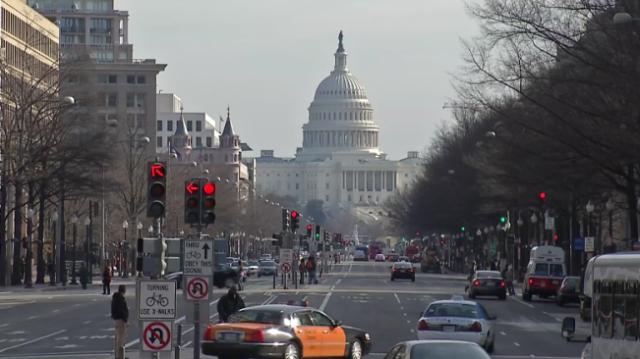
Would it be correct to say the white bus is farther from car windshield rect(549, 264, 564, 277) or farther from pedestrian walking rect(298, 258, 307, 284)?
pedestrian walking rect(298, 258, 307, 284)

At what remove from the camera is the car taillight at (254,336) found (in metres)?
30.9

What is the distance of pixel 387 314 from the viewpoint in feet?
182

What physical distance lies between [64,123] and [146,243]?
2134 inches

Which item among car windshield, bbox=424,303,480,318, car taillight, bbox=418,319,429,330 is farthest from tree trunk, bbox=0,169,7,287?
car taillight, bbox=418,319,429,330

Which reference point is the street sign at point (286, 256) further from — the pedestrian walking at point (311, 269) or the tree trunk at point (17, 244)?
the tree trunk at point (17, 244)

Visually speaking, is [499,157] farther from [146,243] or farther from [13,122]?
[146,243]

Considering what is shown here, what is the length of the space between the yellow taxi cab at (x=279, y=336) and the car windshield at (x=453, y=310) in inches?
92.9

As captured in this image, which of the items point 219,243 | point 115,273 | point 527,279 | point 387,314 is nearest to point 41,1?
point 115,273

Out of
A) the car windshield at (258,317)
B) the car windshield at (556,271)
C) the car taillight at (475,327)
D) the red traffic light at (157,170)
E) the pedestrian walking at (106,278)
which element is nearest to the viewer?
the red traffic light at (157,170)

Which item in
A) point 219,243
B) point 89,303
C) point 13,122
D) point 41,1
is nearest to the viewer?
point 89,303

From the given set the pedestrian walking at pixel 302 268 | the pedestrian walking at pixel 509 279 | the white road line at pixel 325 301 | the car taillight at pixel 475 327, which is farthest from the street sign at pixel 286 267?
the car taillight at pixel 475 327

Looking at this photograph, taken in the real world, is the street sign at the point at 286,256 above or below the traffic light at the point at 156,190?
below

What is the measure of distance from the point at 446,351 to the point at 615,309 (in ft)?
7.28

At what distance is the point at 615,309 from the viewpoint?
20.5 m
